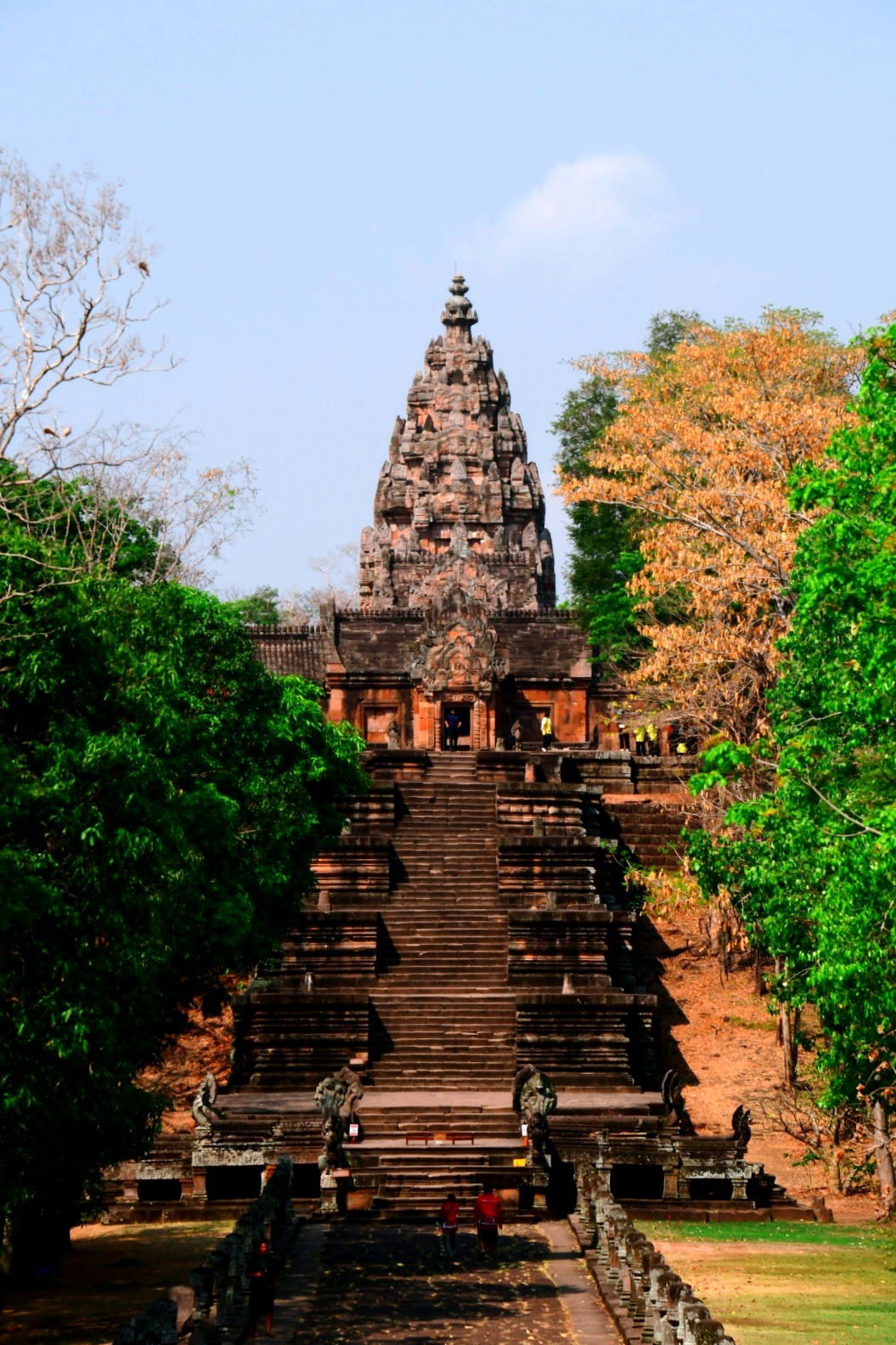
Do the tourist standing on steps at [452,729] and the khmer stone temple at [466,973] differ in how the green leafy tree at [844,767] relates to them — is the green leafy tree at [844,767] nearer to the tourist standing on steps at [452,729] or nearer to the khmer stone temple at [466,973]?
the khmer stone temple at [466,973]

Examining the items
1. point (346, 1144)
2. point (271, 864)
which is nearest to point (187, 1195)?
point (346, 1144)

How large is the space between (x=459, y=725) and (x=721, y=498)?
2166 cm

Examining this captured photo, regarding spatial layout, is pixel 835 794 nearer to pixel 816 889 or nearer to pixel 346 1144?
pixel 816 889

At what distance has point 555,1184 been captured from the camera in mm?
26266

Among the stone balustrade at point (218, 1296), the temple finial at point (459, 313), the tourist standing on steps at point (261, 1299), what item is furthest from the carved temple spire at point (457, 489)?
the tourist standing on steps at point (261, 1299)

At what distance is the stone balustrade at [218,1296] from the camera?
1278cm

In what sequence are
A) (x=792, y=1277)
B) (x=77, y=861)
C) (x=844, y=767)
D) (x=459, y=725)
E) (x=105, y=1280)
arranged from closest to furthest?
(x=77, y=861)
(x=792, y=1277)
(x=105, y=1280)
(x=844, y=767)
(x=459, y=725)

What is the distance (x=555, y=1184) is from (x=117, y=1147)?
9527mm

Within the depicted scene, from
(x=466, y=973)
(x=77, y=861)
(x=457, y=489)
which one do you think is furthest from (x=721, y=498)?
(x=457, y=489)

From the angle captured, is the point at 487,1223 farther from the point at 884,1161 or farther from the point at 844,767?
the point at 884,1161

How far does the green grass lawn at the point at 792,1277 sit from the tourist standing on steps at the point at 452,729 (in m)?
29.9

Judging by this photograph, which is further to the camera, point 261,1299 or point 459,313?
point 459,313

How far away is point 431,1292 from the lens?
19422mm

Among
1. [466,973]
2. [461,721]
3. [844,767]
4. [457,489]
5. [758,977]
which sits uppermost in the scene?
[457,489]
